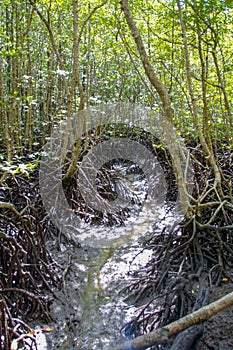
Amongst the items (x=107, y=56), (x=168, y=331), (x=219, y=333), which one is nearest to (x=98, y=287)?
(x=219, y=333)

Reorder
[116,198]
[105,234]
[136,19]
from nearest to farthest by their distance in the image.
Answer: [105,234]
[116,198]
[136,19]

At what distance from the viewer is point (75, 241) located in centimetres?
445

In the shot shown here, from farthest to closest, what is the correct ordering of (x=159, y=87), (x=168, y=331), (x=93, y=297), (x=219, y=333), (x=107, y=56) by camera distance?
(x=107, y=56), (x=159, y=87), (x=93, y=297), (x=219, y=333), (x=168, y=331)

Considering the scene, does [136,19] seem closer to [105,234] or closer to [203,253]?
[105,234]

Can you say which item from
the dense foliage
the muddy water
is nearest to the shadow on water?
the muddy water

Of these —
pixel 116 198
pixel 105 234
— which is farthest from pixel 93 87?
pixel 105 234

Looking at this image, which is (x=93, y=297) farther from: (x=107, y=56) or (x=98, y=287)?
(x=107, y=56)

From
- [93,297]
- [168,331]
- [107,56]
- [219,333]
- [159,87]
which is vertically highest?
[107,56]

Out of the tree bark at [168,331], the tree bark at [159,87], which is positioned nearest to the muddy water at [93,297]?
the tree bark at [159,87]

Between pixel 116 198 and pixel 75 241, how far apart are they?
5.79 feet

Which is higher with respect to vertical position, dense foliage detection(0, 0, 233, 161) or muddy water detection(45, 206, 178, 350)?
dense foliage detection(0, 0, 233, 161)

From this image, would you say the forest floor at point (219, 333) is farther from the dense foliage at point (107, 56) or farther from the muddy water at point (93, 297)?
the dense foliage at point (107, 56)

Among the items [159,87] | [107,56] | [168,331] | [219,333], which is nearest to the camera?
[168,331]

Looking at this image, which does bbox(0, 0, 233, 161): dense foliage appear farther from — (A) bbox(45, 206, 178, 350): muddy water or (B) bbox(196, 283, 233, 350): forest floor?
(B) bbox(196, 283, 233, 350): forest floor
